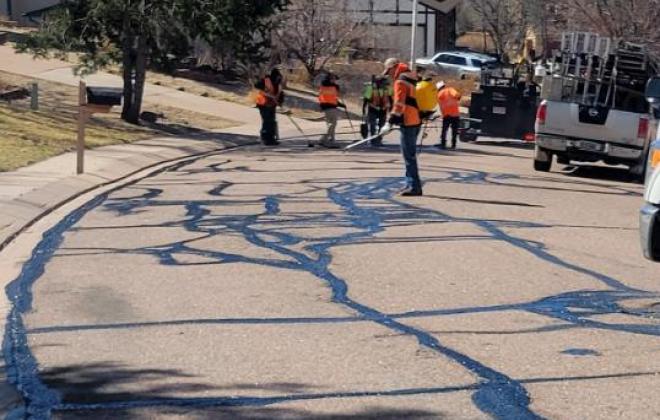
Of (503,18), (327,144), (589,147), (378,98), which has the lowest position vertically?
(327,144)

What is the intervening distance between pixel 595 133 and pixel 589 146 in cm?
26

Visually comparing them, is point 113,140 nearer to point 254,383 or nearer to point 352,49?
point 254,383

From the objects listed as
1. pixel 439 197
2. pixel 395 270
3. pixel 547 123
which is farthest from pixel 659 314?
pixel 547 123

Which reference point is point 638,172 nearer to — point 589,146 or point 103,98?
point 589,146

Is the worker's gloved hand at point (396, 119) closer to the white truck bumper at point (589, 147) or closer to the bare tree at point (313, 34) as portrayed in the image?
the white truck bumper at point (589, 147)

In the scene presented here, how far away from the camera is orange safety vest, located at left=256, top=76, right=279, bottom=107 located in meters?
25.3

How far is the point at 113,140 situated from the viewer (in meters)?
23.7

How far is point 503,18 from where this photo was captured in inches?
2195

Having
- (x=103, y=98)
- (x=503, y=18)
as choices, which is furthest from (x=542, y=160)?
(x=503, y=18)

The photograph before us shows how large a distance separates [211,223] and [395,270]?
355cm

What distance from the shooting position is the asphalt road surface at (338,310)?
21.9 feet

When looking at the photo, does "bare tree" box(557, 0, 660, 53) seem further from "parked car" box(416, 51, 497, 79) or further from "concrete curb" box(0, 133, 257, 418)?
"concrete curb" box(0, 133, 257, 418)

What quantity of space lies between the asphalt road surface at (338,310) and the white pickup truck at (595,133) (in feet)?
17.4

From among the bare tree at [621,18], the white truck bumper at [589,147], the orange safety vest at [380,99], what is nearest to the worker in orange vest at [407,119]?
the white truck bumper at [589,147]
